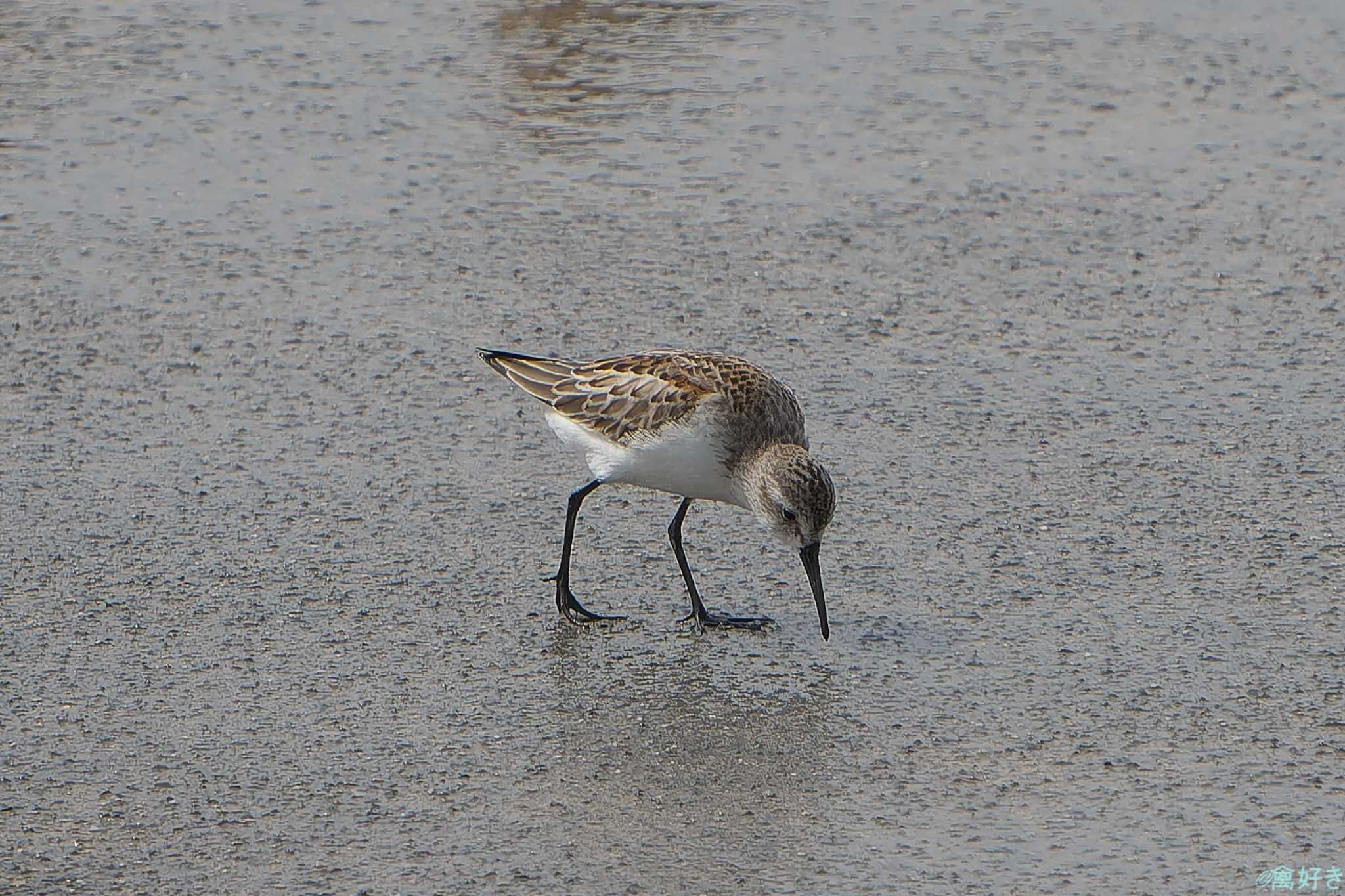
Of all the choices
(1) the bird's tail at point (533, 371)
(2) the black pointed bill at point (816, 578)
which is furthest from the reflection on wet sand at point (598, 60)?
(2) the black pointed bill at point (816, 578)

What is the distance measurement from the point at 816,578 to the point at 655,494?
1309 millimetres

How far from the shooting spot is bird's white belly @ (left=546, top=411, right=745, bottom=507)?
5547 mm

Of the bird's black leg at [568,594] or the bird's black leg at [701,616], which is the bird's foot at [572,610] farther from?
the bird's black leg at [701,616]

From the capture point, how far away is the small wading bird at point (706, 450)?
540 cm

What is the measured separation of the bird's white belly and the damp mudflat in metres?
0.37

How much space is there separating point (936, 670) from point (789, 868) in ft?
3.68

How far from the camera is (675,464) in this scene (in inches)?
219

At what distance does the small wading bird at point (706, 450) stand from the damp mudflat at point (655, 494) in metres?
0.21

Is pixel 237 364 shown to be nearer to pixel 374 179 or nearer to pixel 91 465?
pixel 91 465

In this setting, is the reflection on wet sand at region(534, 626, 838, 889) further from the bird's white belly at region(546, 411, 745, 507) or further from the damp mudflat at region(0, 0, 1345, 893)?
the bird's white belly at region(546, 411, 745, 507)

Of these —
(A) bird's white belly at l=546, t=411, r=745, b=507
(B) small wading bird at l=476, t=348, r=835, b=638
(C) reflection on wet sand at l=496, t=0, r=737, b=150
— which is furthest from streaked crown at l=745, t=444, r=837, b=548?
(C) reflection on wet sand at l=496, t=0, r=737, b=150

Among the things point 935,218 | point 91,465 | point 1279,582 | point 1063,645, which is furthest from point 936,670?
point 935,218

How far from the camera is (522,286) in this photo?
800cm

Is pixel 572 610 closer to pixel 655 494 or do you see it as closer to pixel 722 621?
pixel 722 621
